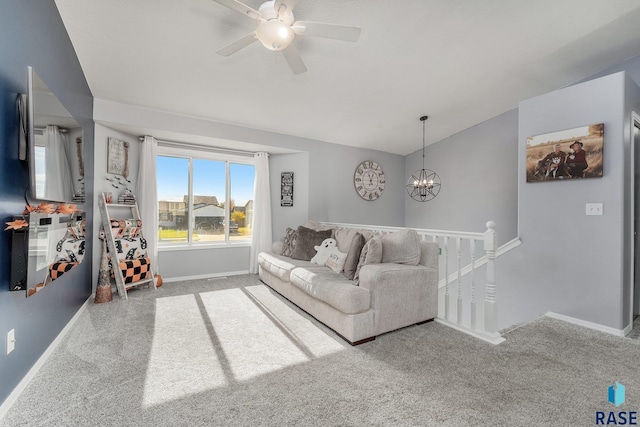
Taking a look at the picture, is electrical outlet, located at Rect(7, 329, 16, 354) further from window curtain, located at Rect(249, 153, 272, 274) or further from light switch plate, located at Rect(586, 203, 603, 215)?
light switch plate, located at Rect(586, 203, 603, 215)

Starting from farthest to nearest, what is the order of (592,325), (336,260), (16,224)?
(336,260)
(592,325)
(16,224)

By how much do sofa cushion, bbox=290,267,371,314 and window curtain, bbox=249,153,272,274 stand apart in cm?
184

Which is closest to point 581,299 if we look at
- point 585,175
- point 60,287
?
point 585,175

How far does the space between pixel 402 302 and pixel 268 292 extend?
189 centimetres

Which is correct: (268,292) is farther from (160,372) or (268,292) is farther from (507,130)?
(507,130)

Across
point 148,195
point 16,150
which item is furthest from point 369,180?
point 16,150

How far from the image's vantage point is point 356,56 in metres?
2.81

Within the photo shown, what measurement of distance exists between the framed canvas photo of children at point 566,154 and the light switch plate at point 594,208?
0.91 feet

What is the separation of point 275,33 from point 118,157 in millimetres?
3003

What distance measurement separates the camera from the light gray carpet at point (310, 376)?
1403 millimetres

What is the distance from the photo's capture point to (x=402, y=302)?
7.96 ft

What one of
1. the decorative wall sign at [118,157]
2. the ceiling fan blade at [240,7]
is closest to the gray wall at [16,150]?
the ceiling fan blade at [240,7]

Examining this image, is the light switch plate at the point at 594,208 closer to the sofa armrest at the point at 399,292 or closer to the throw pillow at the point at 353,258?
the sofa armrest at the point at 399,292

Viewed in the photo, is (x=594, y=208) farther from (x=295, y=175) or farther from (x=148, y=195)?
(x=148, y=195)
